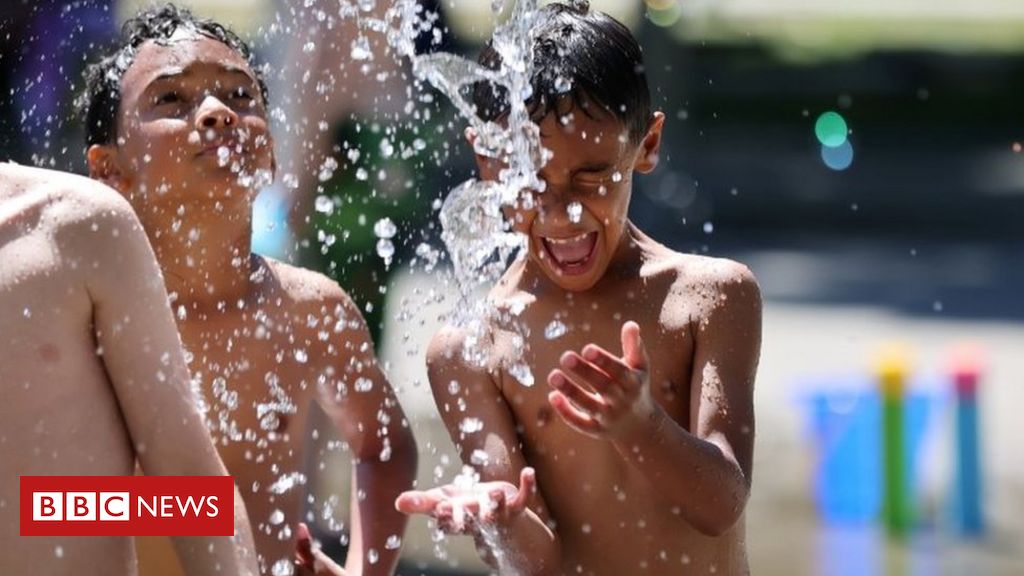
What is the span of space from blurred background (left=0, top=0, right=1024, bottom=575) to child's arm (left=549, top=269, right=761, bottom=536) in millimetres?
657

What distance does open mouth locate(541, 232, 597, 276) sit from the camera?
2.53m

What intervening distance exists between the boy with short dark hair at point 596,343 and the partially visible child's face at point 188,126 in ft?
1.20

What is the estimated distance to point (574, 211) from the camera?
98.0 inches

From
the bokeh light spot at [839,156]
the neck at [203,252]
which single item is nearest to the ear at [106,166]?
the neck at [203,252]

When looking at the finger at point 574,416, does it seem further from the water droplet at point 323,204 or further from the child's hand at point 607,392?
the water droplet at point 323,204

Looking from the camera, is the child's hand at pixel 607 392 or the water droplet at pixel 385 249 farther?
the water droplet at pixel 385 249

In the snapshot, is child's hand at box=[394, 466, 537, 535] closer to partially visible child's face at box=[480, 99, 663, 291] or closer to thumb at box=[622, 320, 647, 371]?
thumb at box=[622, 320, 647, 371]

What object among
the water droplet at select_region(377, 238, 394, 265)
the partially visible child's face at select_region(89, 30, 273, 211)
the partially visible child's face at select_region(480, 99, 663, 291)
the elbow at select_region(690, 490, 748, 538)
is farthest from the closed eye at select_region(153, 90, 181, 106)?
the water droplet at select_region(377, 238, 394, 265)

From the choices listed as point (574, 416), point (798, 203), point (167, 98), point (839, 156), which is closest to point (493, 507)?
point (574, 416)

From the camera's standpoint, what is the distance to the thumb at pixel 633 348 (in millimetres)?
2254

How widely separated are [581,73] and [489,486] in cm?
60

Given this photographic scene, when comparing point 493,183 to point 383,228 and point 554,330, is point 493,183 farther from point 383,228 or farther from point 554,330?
point 383,228

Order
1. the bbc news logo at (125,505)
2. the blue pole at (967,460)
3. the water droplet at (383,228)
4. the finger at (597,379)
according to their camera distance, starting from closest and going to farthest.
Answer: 1. the bbc news logo at (125,505)
2. the finger at (597,379)
3. the water droplet at (383,228)
4. the blue pole at (967,460)

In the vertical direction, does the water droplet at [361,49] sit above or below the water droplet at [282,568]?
above
